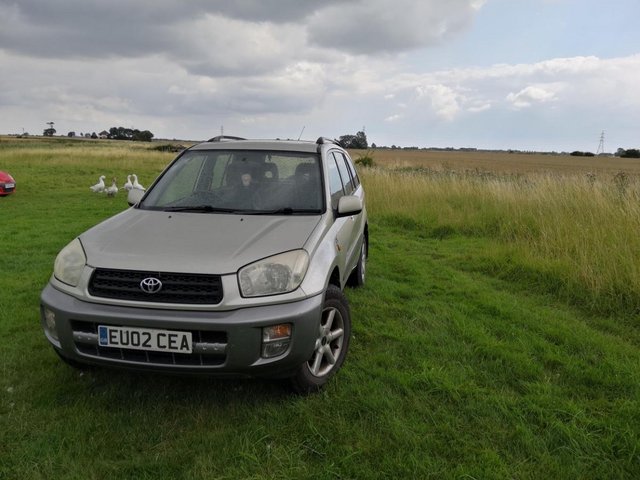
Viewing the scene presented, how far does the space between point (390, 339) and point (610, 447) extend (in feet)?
5.72

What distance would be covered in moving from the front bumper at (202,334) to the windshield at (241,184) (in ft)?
3.68

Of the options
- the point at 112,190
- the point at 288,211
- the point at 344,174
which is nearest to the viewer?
the point at 288,211

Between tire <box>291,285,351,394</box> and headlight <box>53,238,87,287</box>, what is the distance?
1.44 metres

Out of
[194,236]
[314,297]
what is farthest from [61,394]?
[314,297]

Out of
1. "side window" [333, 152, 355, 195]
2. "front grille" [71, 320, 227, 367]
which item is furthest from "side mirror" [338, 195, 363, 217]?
"front grille" [71, 320, 227, 367]

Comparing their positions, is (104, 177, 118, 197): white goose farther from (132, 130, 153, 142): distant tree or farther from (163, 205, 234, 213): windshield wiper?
(132, 130, 153, 142): distant tree

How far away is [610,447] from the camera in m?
2.61

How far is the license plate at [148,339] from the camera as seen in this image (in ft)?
8.19

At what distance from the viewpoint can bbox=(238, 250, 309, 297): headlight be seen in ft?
8.55

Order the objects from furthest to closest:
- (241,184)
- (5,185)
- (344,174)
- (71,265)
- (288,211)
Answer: (5,185) < (344,174) < (241,184) < (288,211) < (71,265)

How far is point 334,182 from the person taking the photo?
418 cm

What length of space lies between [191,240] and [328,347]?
1.15 m

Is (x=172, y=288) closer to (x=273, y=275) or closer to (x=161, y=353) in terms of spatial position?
(x=161, y=353)

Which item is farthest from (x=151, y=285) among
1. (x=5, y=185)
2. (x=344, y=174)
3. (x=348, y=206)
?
(x=5, y=185)
